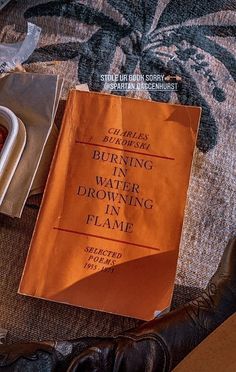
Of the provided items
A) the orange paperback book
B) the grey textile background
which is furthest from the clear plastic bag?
the orange paperback book

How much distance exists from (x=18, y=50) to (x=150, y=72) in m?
0.22

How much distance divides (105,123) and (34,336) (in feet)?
1.14

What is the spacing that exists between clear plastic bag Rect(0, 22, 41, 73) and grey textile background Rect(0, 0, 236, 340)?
12 mm

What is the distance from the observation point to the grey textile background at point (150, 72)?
2.99 feet

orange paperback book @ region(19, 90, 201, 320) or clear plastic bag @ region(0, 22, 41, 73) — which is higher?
clear plastic bag @ region(0, 22, 41, 73)

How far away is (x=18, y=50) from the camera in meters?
1.03

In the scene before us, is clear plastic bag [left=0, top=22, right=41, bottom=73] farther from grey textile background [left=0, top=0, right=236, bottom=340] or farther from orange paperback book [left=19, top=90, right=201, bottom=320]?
orange paperback book [left=19, top=90, right=201, bottom=320]

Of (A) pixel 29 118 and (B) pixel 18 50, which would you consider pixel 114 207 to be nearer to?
(A) pixel 29 118

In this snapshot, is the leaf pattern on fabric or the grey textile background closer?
the grey textile background

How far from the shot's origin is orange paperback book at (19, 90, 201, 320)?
35.7 inches

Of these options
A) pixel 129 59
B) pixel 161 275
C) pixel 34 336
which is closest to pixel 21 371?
pixel 34 336

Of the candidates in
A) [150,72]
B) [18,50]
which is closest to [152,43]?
[150,72]

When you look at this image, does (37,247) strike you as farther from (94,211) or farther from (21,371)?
(21,371)

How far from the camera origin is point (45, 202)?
3.09 ft
